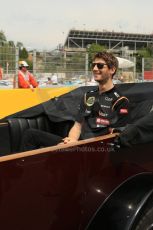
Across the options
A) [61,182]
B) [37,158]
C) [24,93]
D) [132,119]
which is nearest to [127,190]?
[61,182]

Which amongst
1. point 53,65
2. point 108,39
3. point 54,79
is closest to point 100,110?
point 54,79

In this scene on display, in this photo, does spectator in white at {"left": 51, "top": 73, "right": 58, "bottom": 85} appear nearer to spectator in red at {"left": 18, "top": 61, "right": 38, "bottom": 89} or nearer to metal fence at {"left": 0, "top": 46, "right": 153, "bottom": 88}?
metal fence at {"left": 0, "top": 46, "right": 153, "bottom": 88}

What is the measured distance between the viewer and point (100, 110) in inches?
126

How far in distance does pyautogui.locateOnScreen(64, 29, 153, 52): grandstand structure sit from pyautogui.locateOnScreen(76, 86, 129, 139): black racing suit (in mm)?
100551

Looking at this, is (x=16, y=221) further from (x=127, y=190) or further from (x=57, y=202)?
(x=127, y=190)

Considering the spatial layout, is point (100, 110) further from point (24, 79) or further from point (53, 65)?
point (53, 65)

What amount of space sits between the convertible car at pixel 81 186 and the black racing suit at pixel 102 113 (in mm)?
586

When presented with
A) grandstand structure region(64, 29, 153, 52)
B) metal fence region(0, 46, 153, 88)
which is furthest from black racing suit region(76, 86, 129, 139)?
grandstand structure region(64, 29, 153, 52)

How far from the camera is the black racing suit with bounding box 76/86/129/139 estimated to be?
3098mm

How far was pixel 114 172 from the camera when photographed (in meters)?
2.43

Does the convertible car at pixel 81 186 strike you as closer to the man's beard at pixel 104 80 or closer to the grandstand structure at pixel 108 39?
the man's beard at pixel 104 80

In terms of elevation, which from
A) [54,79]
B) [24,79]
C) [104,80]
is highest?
[104,80]

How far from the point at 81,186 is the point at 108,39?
10402cm

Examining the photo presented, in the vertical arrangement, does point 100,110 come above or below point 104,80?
below
